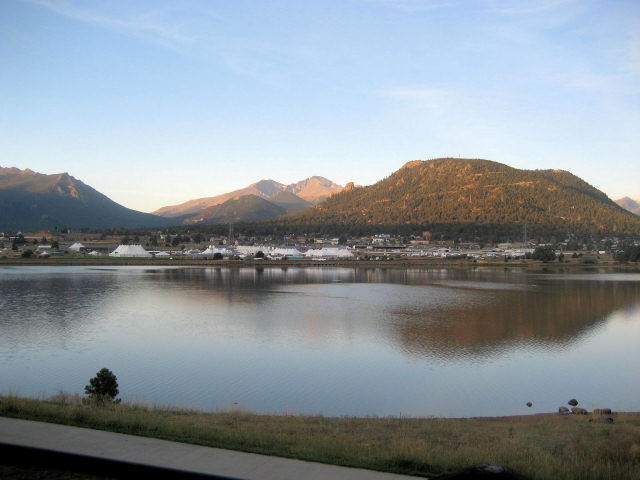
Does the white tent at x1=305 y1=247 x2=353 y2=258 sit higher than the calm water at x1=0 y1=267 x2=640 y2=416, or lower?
higher

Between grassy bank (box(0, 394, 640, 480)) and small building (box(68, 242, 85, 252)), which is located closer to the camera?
grassy bank (box(0, 394, 640, 480))

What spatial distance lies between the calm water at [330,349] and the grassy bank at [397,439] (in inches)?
153

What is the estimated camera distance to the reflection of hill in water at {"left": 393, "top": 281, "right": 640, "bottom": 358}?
23.8m

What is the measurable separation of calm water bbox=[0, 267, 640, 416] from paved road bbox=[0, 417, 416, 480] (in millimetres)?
6916

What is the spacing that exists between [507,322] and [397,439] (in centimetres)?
2370

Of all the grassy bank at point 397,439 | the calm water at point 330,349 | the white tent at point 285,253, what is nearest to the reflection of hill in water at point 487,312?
the calm water at point 330,349

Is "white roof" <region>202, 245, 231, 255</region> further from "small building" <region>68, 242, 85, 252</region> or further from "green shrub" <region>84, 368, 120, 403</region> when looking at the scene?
"green shrub" <region>84, 368, 120, 403</region>

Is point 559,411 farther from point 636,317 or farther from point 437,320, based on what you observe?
point 636,317

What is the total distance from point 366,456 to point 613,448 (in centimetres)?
378

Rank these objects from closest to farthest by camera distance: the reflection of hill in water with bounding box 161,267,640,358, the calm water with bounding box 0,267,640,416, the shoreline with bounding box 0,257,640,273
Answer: the calm water with bounding box 0,267,640,416
the reflection of hill in water with bounding box 161,267,640,358
the shoreline with bounding box 0,257,640,273

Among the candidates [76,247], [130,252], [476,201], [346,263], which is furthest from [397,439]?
[476,201]

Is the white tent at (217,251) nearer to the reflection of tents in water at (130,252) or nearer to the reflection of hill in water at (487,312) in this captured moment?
the reflection of tents in water at (130,252)

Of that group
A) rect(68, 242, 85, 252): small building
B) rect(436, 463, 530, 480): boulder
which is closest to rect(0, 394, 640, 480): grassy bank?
rect(436, 463, 530, 480): boulder

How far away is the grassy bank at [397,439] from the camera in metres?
6.71
